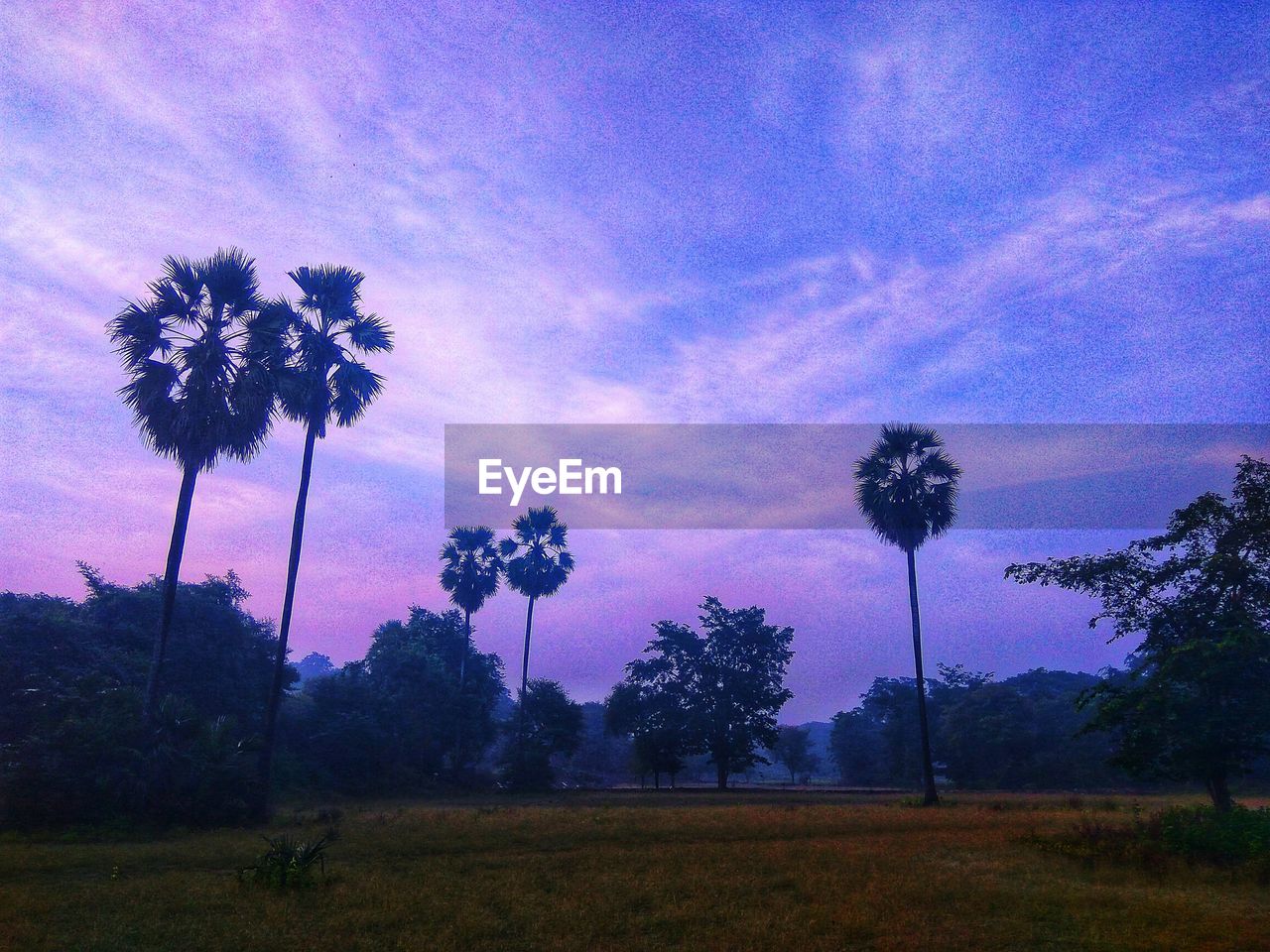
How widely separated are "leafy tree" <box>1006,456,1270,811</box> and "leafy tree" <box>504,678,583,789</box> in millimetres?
36038

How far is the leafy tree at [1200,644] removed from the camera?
17922 millimetres

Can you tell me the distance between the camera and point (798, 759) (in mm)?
88562

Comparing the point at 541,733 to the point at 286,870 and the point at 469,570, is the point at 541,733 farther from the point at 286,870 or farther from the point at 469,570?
the point at 286,870

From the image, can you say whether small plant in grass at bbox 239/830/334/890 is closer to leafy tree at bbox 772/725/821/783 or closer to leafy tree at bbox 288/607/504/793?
leafy tree at bbox 288/607/504/793

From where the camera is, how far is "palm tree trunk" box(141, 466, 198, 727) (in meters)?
23.2

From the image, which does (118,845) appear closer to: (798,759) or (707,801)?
(707,801)

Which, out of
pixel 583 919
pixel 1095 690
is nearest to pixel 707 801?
pixel 1095 690

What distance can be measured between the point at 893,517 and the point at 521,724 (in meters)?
26.7

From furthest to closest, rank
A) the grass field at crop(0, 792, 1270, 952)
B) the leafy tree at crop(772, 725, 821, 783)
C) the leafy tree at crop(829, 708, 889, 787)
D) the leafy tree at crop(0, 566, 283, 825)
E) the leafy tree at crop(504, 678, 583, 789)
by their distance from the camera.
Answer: the leafy tree at crop(772, 725, 821, 783), the leafy tree at crop(829, 708, 889, 787), the leafy tree at crop(504, 678, 583, 789), the leafy tree at crop(0, 566, 283, 825), the grass field at crop(0, 792, 1270, 952)

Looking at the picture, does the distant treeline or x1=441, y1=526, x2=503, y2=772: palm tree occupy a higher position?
x1=441, y1=526, x2=503, y2=772: palm tree

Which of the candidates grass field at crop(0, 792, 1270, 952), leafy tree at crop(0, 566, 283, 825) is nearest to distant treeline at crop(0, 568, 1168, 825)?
leafy tree at crop(0, 566, 283, 825)

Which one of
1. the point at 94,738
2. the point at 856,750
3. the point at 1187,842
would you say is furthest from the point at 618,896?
the point at 856,750

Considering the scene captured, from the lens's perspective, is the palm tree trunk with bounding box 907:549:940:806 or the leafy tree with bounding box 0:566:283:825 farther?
the palm tree trunk with bounding box 907:549:940:806

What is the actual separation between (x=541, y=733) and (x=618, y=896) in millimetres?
40328
